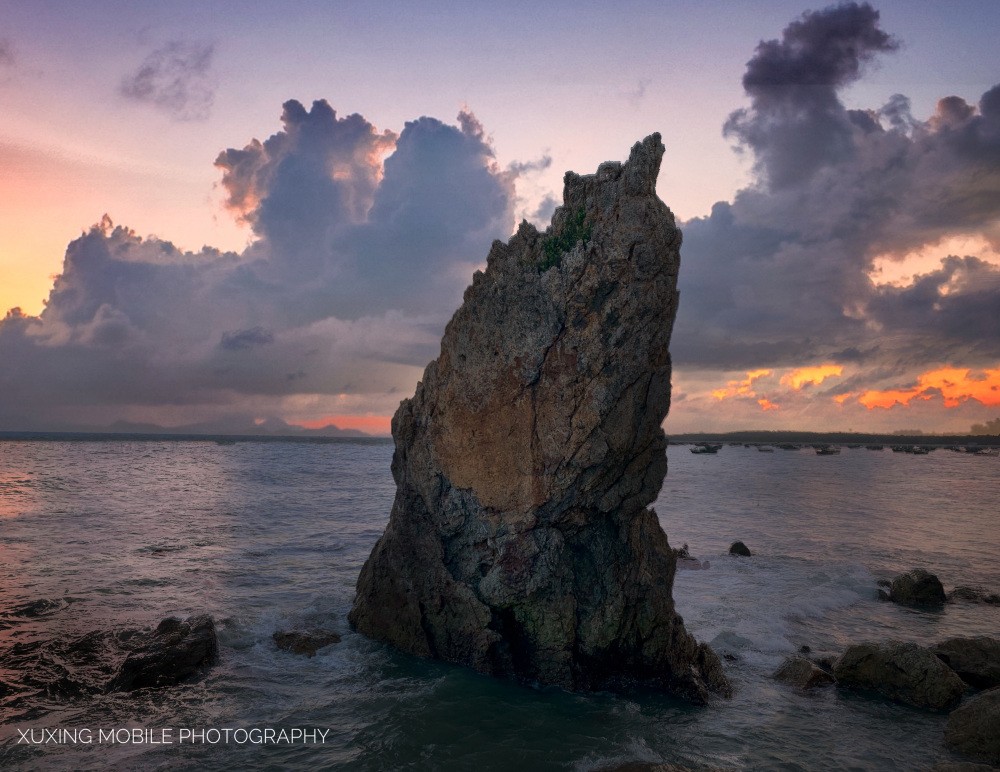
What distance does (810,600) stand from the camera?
25.2 meters

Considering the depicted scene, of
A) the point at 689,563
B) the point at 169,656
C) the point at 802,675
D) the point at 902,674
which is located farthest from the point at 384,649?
the point at 689,563

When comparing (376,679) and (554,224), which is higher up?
(554,224)

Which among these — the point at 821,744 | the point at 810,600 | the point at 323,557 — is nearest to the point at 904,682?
the point at 821,744

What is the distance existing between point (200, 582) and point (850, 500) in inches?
2389

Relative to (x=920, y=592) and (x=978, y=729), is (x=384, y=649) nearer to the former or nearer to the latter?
(x=978, y=729)

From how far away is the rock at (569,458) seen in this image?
49.7 feet

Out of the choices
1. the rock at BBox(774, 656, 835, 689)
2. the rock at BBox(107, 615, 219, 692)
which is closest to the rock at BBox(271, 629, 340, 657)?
the rock at BBox(107, 615, 219, 692)

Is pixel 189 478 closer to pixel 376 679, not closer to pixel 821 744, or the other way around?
pixel 376 679

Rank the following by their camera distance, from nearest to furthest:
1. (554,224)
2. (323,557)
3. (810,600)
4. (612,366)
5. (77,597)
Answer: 1. (612,366)
2. (554,224)
3. (77,597)
4. (810,600)
5. (323,557)

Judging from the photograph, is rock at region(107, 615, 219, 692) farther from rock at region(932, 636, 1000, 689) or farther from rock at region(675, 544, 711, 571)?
rock at region(675, 544, 711, 571)

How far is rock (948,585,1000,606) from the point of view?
25031 millimetres

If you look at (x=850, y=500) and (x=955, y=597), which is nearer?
(x=955, y=597)

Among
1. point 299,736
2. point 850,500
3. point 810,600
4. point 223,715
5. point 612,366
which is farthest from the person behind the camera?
point 850,500

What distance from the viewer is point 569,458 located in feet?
50.3
